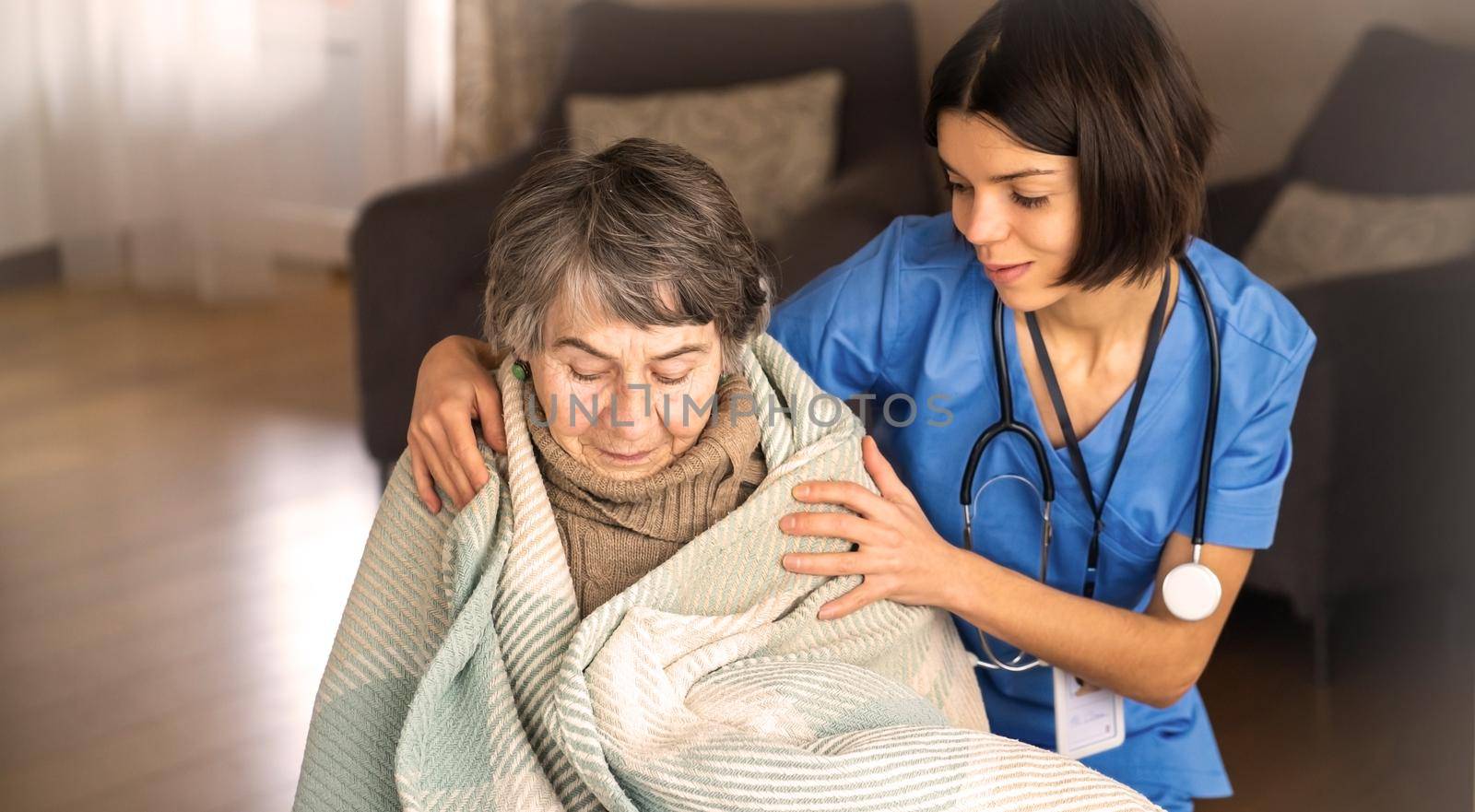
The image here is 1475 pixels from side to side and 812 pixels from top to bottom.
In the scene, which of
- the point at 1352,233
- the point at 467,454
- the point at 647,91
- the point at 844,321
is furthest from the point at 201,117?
the point at 467,454

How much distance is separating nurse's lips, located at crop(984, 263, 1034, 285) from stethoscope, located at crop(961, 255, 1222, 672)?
0.39ft

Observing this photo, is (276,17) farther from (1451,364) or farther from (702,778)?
→ (702,778)

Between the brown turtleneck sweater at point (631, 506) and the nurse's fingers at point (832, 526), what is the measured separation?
7 cm

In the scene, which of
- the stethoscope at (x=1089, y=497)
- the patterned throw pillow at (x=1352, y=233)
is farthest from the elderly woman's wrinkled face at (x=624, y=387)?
the patterned throw pillow at (x=1352, y=233)

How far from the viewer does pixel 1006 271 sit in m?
1.43

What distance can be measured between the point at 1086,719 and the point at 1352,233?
59.0 inches

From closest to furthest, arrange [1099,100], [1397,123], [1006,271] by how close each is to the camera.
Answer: [1099,100], [1006,271], [1397,123]

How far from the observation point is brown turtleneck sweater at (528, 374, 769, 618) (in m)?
1.33

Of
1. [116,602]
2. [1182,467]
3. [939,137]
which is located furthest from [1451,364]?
[116,602]

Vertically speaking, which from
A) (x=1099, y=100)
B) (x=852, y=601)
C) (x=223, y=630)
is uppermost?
(x=1099, y=100)

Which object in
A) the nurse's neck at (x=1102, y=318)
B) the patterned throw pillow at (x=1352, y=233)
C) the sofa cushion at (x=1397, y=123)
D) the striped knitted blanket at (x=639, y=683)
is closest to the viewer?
the striped knitted blanket at (x=639, y=683)

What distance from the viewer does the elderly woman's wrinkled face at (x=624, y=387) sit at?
1.29m

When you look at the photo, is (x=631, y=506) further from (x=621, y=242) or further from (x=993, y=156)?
(x=993, y=156)

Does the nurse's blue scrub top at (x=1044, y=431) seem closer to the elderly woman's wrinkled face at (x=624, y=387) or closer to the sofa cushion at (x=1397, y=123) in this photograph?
the elderly woman's wrinkled face at (x=624, y=387)
